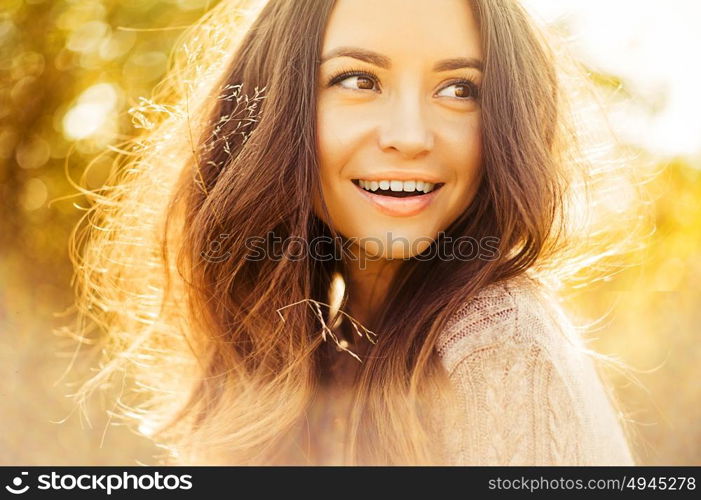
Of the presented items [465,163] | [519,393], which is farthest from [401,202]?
[519,393]

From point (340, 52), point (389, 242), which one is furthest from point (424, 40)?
point (389, 242)

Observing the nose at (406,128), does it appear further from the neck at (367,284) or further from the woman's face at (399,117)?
the neck at (367,284)

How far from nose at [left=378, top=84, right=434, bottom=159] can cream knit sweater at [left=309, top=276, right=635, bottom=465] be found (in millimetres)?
399

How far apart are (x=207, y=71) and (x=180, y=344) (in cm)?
87

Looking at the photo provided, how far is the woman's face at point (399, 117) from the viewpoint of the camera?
1.67 m

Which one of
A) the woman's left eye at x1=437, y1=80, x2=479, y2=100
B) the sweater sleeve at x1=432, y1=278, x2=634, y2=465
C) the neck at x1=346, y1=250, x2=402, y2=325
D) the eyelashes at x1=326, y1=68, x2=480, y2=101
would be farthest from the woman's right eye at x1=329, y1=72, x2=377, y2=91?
the sweater sleeve at x1=432, y1=278, x2=634, y2=465

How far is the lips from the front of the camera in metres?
1.74

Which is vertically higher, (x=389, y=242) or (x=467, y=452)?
(x=389, y=242)

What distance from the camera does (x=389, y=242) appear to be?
178 centimetres

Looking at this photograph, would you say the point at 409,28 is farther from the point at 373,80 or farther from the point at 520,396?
the point at 520,396

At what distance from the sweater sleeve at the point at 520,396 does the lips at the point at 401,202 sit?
30 centimetres

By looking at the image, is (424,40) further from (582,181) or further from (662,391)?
(662,391)

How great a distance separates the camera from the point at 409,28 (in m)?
1.65

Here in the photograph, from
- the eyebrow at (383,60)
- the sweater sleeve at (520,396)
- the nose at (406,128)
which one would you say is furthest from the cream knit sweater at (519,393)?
the eyebrow at (383,60)
